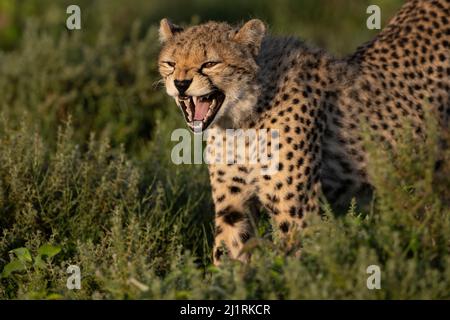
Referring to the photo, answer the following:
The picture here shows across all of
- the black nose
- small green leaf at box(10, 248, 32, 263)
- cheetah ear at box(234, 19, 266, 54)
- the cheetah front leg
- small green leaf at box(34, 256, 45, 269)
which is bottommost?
small green leaf at box(34, 256, 45, 269)

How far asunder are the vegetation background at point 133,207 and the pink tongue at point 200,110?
0.51 meters

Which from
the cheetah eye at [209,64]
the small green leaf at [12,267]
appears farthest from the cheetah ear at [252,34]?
the small green leaf at [12,267]

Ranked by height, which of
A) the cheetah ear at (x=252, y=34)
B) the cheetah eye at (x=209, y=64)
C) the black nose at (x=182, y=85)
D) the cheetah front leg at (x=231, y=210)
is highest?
the cheetah ear at (x=252, y=34)

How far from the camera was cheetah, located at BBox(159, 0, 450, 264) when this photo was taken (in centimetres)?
415

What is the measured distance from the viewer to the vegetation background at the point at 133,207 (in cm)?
335

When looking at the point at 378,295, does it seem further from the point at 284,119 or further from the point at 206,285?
the point at 284,119

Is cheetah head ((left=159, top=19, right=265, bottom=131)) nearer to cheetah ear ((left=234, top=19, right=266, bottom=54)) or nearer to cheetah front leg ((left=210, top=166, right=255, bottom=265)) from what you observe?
cheetah ear ((left=234, top=19, right=266, bottom=54))

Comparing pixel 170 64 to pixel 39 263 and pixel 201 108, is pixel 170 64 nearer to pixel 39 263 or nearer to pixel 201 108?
pixel 201 108

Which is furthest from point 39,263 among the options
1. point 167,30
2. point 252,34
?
point 252,34

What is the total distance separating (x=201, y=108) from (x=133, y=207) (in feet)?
2.45

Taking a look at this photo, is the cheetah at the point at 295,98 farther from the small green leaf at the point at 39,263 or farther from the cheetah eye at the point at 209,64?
the small green leaf at the point at 39,263

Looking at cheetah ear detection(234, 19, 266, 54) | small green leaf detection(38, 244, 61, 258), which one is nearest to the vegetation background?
small green leaf detection(38, 244, 61, 258)
